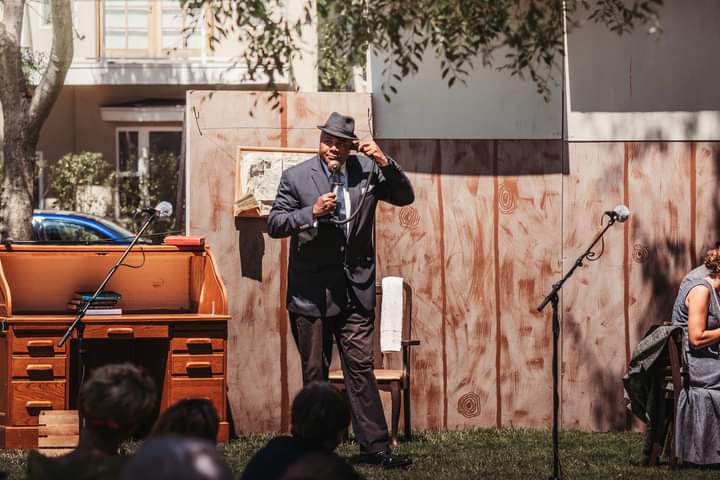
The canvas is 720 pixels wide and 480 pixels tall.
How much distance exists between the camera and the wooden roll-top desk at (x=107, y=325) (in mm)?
8492

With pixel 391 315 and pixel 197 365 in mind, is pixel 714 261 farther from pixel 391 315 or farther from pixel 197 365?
pixel 197 365

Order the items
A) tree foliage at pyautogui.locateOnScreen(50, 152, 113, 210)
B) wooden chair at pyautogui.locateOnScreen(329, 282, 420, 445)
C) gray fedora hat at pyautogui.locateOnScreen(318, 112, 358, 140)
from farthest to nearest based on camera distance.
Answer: tree foliage at pyautogui.locateOnScreen(50, 152, 113, 210), wooden chair at pyautogui.locateOnScreen(329, 282, 420, 445), gray fedora hat at pyautogui.locateOnScreen(318, 112, 358, 140)

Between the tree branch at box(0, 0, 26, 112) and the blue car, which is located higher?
the tree branch at box(0, 0, 26, 112)

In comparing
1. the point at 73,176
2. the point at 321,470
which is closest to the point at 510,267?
the point at 321,470

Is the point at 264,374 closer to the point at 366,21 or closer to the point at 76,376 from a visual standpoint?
the point at 76,376

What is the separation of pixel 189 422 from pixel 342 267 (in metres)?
3.47

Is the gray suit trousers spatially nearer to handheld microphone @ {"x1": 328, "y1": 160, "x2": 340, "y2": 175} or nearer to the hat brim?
handheld microphone @ {"x1": 328, "y1": 160, "x2": 340, "y2": 175}

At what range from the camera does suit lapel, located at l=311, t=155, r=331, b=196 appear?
7910 mm

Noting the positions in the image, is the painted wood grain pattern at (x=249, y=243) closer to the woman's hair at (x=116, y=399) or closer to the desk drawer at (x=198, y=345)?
the desk drawer at (x=198, y=345)

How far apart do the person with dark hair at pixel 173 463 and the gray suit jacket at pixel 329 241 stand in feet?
14.9

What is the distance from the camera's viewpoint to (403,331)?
30.4 ft

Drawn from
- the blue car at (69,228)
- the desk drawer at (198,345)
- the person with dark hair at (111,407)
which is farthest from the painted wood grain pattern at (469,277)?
the blue car at (69,228)

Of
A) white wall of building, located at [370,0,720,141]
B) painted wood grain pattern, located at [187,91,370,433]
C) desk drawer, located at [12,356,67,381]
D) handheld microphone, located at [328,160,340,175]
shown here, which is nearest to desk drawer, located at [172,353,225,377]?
painted wood grain pattern, located at [187,91,370,433]

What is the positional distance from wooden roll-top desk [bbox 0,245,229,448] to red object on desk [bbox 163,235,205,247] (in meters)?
0.05
